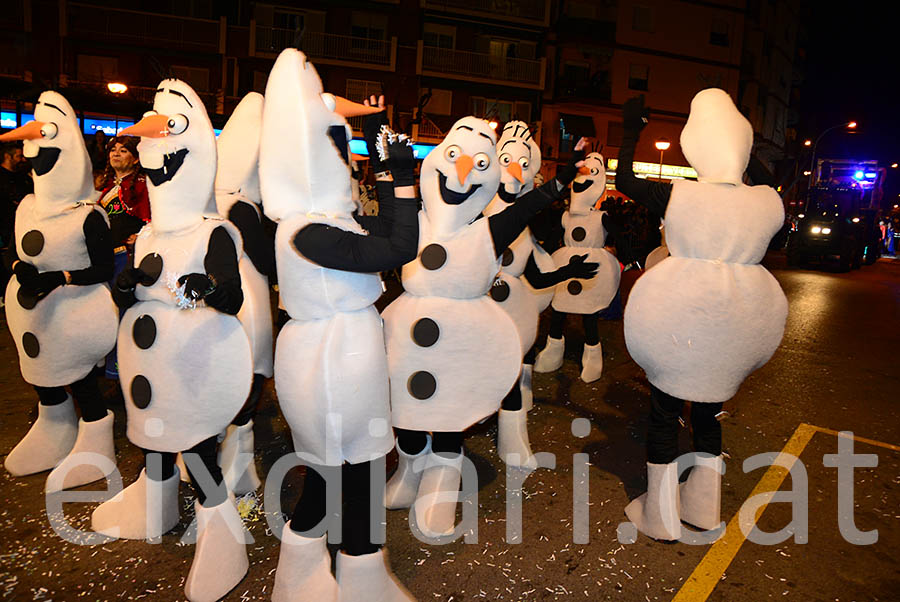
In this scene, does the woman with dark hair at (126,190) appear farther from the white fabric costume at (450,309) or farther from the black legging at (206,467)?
the white fabric costume at (450,309)

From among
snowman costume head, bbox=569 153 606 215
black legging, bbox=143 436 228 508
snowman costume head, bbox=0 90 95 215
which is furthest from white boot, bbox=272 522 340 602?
snowman costume head, bbox=569 153 606 215

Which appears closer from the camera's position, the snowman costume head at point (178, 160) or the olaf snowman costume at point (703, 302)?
the snowman costume head at point (178, 160)

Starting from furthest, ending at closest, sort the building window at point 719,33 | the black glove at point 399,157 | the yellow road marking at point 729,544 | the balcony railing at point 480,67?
the building window at point 719,33
the balcony railing at point 480,67
the yellow road marking at point 729,544
the black glove at point 399,157

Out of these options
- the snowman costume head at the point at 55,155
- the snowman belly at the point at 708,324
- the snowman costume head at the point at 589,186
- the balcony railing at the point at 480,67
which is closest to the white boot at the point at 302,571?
the snowman belly at the point at 708,324

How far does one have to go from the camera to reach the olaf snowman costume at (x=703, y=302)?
2820mm

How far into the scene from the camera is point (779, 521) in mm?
3205

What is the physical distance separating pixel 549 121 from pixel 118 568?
23562mm

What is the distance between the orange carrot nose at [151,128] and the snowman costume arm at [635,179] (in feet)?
6.77

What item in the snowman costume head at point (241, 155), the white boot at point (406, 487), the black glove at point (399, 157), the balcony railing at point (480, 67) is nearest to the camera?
the black glove at point (399, 157)

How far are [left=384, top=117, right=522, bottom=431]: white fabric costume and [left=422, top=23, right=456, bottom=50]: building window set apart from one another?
21244 mm

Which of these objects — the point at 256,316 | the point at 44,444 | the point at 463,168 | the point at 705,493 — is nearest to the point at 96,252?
the point at 256,316

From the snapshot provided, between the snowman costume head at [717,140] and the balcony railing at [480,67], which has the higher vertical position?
the balcony railing at [480,67]

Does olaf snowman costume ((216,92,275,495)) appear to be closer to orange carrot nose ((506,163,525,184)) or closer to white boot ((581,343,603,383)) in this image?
orange carrot nose ((506,163,525,184))

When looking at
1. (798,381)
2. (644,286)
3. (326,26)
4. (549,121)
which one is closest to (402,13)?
(326,26)
